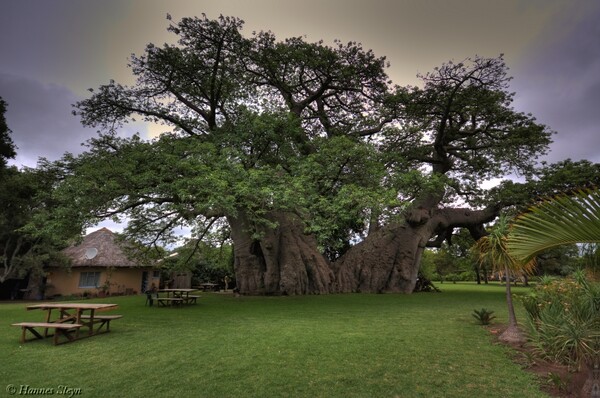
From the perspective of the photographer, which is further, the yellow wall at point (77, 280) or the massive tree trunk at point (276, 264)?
the yellow wall at point (77, 280)

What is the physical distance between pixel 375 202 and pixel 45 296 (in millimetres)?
23831

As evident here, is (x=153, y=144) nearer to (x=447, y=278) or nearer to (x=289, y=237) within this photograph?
(x=289, y=237)

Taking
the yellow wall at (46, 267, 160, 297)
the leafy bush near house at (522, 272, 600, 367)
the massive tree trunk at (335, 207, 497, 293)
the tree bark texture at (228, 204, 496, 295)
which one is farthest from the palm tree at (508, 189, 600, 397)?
the yellow wall at (46, 267, 160, 297)

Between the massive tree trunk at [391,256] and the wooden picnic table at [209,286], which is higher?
the massive tree trunk at [391,256]

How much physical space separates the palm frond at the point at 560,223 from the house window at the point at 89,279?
89.2 feet

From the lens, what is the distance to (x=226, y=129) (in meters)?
15.4

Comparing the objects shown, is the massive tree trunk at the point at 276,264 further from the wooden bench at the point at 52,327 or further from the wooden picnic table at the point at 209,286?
the wooden bench at the point at 52,327

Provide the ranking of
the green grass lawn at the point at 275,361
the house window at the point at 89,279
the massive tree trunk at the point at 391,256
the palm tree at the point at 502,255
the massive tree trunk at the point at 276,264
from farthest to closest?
the house window at the point at 89,279
the massive tree trunk at the point at 391,256
the massive tree trunk at the point at 276,264
the palm tree at the point at 502,255
the green grass lawn at the point at 275,361

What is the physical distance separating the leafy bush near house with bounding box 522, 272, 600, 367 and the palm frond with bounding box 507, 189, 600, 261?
2564 millimetres

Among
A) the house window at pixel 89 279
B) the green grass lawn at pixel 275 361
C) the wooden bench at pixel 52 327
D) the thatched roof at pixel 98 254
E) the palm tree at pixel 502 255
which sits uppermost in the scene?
the thatched roof at pixel 98 254

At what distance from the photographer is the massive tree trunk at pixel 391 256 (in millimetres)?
19719

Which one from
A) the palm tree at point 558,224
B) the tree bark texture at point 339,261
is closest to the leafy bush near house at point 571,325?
the palm tree at point 558,224

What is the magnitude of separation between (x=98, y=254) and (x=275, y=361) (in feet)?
77.4

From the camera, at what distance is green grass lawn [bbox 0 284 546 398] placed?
15.4ft
